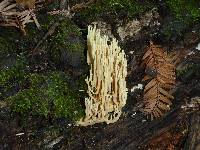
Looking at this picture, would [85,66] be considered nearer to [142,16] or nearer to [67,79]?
[67,79]

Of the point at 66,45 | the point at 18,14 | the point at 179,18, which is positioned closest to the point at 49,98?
the point at 66,45

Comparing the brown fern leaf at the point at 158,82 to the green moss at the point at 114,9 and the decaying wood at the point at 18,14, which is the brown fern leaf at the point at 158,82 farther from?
the decaying wood at the point at 18,14

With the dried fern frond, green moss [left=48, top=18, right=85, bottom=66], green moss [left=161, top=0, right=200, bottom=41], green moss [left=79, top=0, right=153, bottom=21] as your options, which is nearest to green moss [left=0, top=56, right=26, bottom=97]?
green moss [left=48, top=18, right=85, bottom=66]

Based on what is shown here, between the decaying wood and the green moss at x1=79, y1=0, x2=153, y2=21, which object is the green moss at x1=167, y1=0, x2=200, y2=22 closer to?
the green moss at x1=79, y1=0, x2=153, y2=21

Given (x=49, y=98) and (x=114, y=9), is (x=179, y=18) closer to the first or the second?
(x=114, y=9)

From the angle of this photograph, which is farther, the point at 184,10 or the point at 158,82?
the point at 184,10

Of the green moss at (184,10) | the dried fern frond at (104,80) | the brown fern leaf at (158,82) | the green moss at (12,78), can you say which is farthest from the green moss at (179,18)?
the green moss at (12,78)

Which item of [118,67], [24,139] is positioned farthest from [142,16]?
[24,139]
